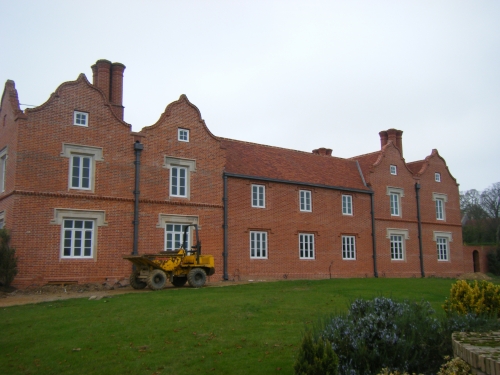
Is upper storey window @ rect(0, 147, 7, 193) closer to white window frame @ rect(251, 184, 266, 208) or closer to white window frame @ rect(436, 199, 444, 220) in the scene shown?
white window frame @ rect(251, 184, 266, 208)

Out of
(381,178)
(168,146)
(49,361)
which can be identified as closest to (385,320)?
(49,361)

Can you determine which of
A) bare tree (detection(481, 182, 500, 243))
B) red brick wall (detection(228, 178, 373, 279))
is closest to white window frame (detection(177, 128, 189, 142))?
red brick wall (detection(228, 178, 373, 279))

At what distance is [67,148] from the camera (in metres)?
21.2

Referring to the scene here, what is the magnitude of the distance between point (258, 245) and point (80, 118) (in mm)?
10903

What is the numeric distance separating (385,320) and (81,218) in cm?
1619

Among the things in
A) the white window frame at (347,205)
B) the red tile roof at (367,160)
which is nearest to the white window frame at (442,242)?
the red tile roof at (367,160)

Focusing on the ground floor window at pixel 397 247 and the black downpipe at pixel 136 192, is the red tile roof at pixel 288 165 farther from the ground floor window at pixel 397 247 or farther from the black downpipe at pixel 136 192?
the black downpipe at pixel 136 192

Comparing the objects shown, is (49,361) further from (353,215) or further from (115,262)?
(353,215)

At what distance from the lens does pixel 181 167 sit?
79.4 ft

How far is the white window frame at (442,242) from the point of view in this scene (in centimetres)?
3556

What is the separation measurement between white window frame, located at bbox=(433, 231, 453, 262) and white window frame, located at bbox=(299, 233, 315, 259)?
11645mm

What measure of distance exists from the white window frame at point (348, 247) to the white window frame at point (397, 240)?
3119mm

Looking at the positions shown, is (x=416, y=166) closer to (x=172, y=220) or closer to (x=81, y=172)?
(x=172, y=220)

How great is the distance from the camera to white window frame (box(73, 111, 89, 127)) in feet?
71.2
